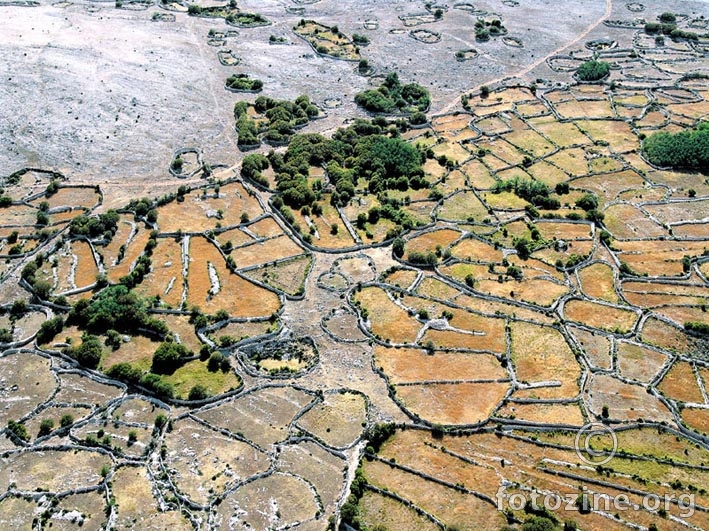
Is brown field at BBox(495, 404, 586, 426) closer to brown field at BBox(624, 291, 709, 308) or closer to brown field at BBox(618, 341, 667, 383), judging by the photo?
brown field at BBox(618, 341, 667, 383)

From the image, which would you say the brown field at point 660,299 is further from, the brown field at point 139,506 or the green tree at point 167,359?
the brown field at point 139,506

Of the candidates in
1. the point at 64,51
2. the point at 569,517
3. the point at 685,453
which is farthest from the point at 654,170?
the point at 64,51

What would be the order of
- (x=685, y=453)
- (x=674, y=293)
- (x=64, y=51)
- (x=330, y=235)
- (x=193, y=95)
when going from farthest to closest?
(x=64, y=51)
(x=193, y=95)
(x=330, y=235)
(x=674, y=293)
(x=685, y=453)

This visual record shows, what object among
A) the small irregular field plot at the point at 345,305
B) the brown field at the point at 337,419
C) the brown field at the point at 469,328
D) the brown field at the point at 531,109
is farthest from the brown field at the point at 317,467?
the brown field at the point at 531,109

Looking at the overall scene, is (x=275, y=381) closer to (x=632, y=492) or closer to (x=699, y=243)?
(x=632, y=492)

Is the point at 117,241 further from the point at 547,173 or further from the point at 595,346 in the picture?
the point at 547,173

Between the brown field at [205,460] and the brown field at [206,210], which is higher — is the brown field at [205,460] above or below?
above

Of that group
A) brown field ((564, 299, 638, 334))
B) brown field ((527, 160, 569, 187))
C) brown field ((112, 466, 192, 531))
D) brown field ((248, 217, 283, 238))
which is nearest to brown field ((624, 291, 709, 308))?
brown field ((564, 299, 638, 334))

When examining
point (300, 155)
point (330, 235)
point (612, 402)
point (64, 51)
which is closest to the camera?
point (612, 402)
